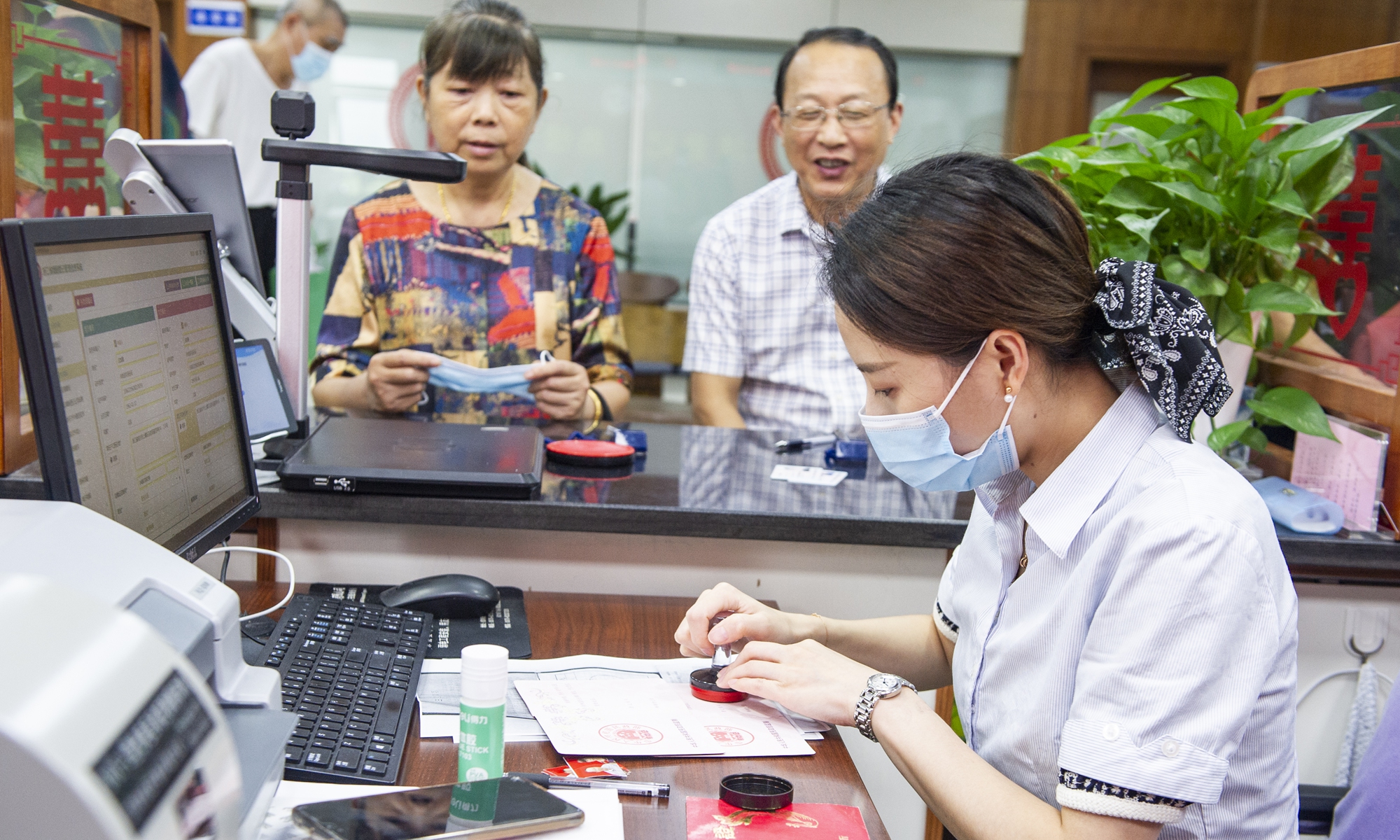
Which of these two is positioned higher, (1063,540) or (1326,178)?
(1326,178)

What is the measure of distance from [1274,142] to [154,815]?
6.14 feet

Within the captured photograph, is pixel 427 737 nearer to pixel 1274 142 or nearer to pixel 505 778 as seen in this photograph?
pixel 505 778

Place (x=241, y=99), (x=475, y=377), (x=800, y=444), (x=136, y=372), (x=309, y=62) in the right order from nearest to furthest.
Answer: (x=136, y=372), (x=475, y=377), (x=800, y=444), (x=241, y=99), (x=309, y=62)

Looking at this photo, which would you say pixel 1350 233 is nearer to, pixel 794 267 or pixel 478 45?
pixel 794 267

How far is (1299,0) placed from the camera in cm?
568

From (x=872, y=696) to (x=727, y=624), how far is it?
8.2 inches

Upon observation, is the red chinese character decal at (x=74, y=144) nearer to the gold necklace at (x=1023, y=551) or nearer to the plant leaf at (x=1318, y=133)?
the gold necklace at (x=1023, y=551)

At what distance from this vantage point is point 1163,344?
105 cm

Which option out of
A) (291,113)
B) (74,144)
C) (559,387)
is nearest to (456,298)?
(559,387)

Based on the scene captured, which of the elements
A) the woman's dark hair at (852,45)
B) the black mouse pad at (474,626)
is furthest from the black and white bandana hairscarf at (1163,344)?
the woman's dark hair at (852,45)

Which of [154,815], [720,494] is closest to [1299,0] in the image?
[720,494]

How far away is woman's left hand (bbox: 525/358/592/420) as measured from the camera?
2.09 m

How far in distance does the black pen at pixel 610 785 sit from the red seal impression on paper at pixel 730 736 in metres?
0.13

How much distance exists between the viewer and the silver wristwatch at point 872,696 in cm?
112
